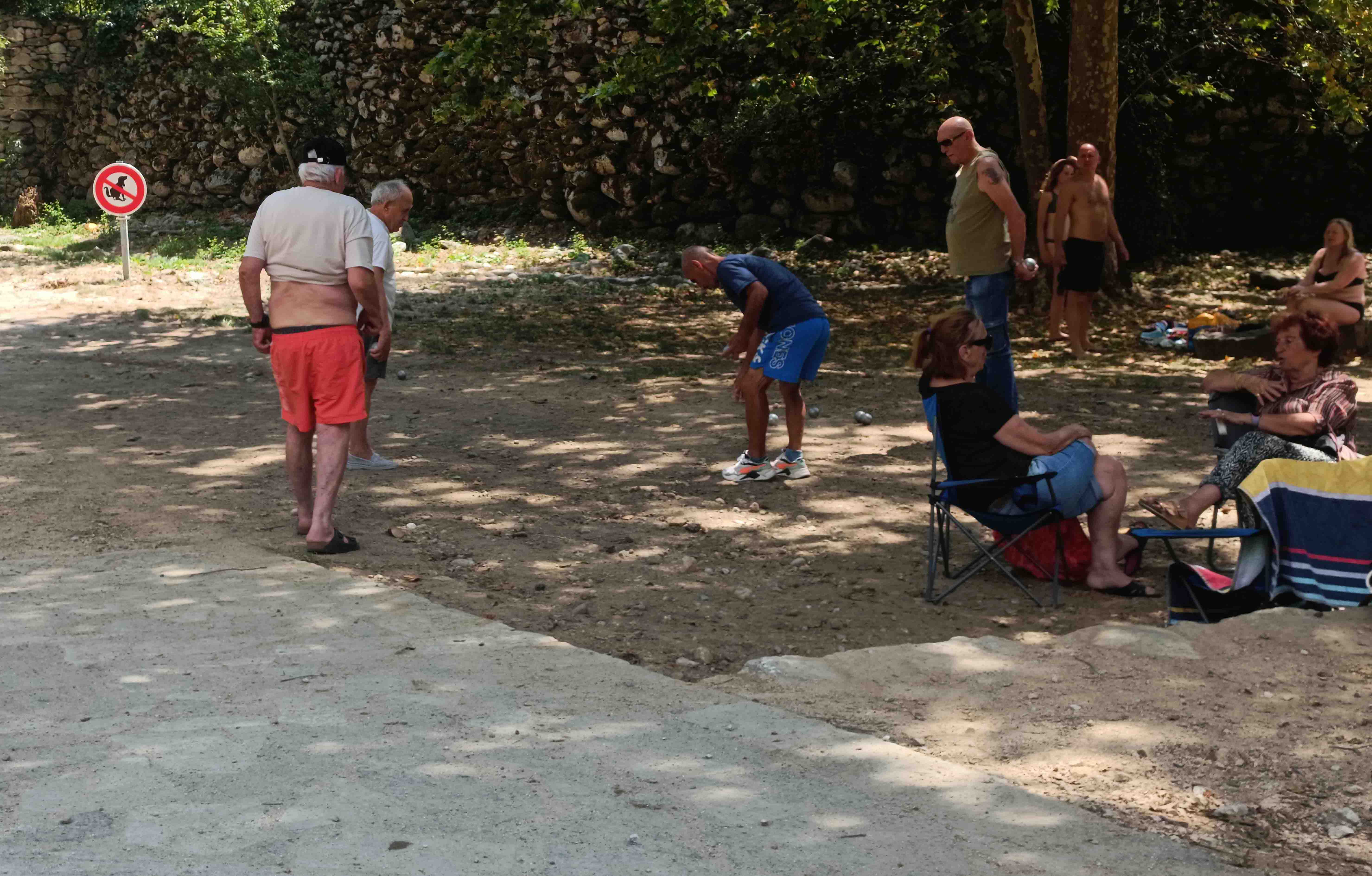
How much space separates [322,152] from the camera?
568 centimetres

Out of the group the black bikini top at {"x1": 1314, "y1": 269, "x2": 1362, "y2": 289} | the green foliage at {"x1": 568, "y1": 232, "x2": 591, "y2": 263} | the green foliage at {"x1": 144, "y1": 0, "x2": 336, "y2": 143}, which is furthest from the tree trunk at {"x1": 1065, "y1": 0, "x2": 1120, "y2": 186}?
the green foliage at {"x1": 144, "y1": 0, "x2": 336, "y2": 143}

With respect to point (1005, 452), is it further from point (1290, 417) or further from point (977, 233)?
point (977, 233)

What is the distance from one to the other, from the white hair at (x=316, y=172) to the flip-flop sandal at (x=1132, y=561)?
3649 millimetres

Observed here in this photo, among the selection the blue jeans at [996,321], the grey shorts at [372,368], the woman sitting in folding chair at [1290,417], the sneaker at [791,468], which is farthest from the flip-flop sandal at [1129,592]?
the grey shorts at [372,368]

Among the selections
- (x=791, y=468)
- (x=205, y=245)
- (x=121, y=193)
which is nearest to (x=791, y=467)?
(x=791, y=468)

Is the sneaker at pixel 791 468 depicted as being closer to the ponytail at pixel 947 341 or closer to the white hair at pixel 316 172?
the ponytail at pixel 947 341

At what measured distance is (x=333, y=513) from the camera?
20.9ft

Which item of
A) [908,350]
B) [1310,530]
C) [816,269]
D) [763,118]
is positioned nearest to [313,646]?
[1310,530]

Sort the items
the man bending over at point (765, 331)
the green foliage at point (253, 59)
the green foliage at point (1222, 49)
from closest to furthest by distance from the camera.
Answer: the man bending over at point (765, 331) < the green foliage at point (1222, 49) < the green foliage at point (253, 59)

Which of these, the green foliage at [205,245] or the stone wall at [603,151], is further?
the green foliage at [205,245]

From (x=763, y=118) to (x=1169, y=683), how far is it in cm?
1336

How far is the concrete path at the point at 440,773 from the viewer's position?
2.98 metres

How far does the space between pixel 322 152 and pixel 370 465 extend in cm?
216

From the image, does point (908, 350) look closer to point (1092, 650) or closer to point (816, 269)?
point (816, 269)
